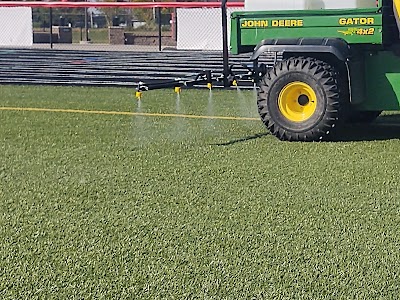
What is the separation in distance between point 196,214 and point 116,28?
20.1 m

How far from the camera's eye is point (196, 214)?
5281 millimetres

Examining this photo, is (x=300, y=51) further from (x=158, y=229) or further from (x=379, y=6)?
(x=158, y=229)

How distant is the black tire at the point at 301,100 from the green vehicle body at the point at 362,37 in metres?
0.19

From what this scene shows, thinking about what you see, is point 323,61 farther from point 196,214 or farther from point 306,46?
point 196,214

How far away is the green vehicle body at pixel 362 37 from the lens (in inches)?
307

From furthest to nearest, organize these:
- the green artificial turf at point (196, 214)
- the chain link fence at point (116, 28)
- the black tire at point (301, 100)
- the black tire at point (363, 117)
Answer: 1. the chain link fence at point (116, 28)
2. the black tire at point (363, 117)
3. the black tire at point (301, 100)
4. the green artificial turf at point (196, 214)

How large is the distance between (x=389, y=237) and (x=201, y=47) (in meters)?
13.4

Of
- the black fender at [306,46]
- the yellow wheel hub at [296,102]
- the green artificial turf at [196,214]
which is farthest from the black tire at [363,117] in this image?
the black fender at [306,46]

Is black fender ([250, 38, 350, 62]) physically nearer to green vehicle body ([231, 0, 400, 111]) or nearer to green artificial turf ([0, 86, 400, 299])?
green vehicle body ([231, 0, 400, 111])

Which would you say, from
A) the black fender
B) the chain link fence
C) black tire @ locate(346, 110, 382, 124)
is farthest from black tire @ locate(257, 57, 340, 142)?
the chain link fence

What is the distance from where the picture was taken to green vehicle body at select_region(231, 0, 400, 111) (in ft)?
25.6

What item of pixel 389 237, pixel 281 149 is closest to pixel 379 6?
pixel 281 149

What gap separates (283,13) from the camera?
8188 mm

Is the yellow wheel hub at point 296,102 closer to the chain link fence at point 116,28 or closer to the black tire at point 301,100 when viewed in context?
the black tire at point 301,100
